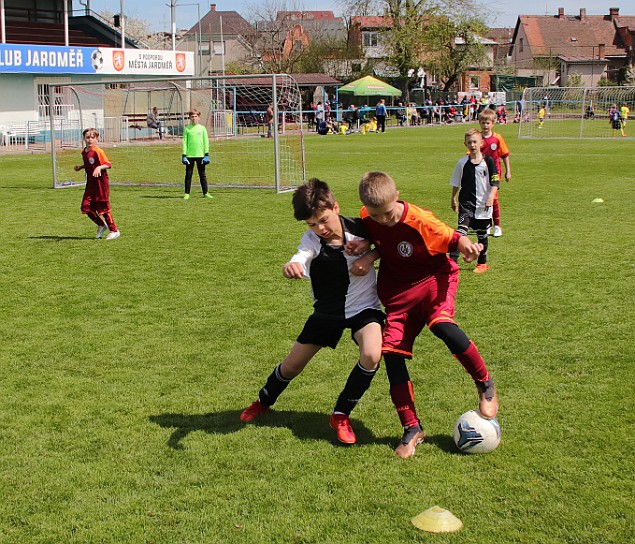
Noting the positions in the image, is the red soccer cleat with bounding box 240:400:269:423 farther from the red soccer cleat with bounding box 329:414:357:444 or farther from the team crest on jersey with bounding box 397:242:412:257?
the team crest on jersey with bounding box 397:242:412:257

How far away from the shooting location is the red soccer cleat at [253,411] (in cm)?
527

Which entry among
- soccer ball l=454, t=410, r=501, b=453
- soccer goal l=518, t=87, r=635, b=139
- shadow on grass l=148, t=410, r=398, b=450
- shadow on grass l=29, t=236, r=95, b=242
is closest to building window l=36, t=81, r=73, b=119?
soccer goal l=518, t=87, r=635, b=139

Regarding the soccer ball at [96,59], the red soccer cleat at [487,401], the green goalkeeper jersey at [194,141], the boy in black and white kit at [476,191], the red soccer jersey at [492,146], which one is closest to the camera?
the red soccer cleat at [487,401]

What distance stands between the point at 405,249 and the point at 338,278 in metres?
0.44

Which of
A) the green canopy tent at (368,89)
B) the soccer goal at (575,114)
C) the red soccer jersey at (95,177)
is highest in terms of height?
the green canopy tent at (368,89)

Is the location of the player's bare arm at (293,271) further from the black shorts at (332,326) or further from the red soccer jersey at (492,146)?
the red soccer jersey at (492,146)

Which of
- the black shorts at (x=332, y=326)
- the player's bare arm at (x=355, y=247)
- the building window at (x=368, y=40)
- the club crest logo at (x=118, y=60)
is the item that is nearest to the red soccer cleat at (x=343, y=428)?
the black shorts at (x=332, y=326)

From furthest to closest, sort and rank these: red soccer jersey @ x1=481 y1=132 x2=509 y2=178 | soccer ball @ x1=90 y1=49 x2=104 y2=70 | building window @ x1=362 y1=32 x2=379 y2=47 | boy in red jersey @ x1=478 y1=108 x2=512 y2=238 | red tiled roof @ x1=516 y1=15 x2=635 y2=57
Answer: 1. red tiled roof @ x1=516 y1=15 x2=635 y2=57
2. building window @ x1=362 y1=32 x2=379 y2=47
3. soccer ball @ x1=90 y1=49 x2=104 y2=70
4. red soccer jersey @ x1=481 y1=132 x2=509 y2=178
5. boy in red jersey @ x1=478 y1=108 x2=512 y2=238

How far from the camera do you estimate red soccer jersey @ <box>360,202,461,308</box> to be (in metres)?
4.63

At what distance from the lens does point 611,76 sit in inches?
3787

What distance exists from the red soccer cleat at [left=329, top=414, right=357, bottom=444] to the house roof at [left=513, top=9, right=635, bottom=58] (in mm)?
99278

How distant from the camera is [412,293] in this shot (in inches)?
187

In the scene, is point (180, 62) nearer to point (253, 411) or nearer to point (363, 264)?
point (253, 411)

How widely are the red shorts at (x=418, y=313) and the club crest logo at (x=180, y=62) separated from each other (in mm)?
42298
